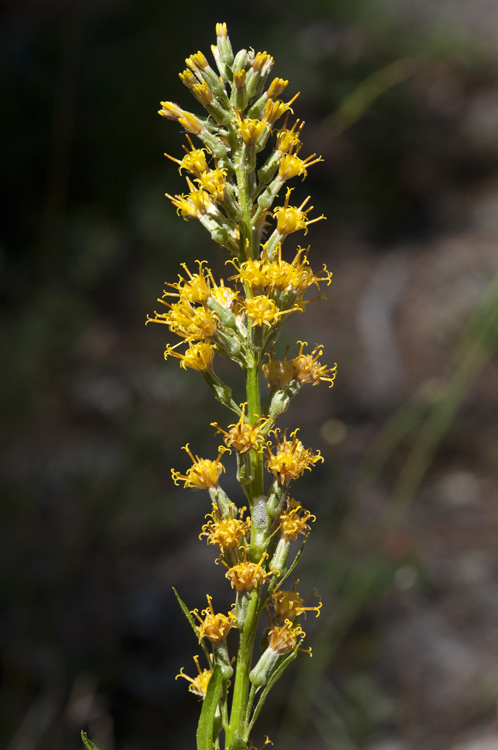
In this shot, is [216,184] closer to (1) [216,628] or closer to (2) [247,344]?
(2) [247,344]

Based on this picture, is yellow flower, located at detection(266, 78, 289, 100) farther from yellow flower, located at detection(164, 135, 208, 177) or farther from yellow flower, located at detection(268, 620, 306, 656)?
yellow flower, located at detection(268, 620, 306, 656)

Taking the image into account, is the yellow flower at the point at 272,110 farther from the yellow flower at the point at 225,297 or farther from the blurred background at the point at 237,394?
the blurred background at the point at 237,394

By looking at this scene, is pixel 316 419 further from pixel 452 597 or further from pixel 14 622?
pixel 14 622

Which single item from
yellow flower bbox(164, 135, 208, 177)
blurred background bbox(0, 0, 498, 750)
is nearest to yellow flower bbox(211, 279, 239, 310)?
yellow flower bbox(164, 135, 208, 177)

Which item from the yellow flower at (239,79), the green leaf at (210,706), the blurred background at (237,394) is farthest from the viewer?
the blurred background at (237,394)

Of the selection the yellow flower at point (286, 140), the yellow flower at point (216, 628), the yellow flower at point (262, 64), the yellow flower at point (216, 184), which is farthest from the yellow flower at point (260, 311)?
the yellow flower at point (216, 628)

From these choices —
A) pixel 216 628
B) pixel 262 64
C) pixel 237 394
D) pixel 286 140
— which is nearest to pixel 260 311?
pixel 286 140
